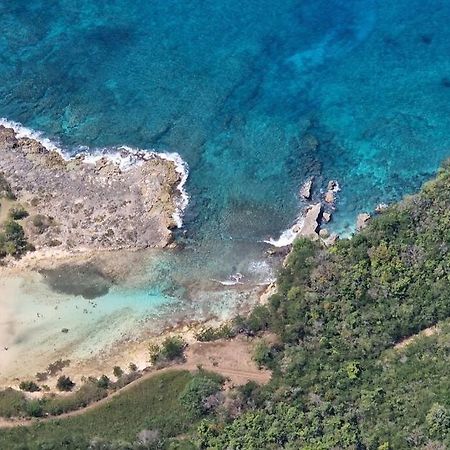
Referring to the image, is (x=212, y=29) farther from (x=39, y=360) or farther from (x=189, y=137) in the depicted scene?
(x=39, y=360)

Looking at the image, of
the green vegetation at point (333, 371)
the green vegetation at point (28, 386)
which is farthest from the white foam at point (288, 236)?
the green vegetation at point (28, 386)

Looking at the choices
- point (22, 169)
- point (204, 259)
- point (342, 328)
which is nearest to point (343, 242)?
point (342, 328)

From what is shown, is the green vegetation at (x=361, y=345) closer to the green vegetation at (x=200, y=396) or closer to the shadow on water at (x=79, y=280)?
the green vegetation at (x=200, y=396)

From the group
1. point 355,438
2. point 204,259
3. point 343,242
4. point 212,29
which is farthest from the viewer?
point 212,29

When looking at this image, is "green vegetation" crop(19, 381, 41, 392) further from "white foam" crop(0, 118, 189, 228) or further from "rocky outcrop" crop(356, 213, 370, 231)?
"rocky outcrop" crop(356, 213, 370, 231)

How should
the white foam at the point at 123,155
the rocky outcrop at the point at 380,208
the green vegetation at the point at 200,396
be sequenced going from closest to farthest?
the green vegetation at the point at 200,396, the rocky outcrop at the point at 380,208, the white foam at the point at 123,155

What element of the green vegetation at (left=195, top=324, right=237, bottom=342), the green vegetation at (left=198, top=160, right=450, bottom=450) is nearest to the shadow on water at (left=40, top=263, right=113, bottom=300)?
the green vegetation at (left=195, top=324, right=237, bottom=342)
